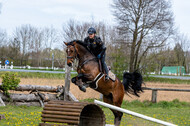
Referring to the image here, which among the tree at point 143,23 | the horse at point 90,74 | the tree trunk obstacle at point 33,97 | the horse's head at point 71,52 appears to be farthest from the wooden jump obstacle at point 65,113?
the tree at point 143,23

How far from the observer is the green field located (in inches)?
242

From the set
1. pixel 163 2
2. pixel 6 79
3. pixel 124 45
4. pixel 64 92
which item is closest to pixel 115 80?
pixel 64 92

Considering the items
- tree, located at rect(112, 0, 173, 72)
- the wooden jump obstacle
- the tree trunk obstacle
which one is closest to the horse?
the wooden jump obstacle

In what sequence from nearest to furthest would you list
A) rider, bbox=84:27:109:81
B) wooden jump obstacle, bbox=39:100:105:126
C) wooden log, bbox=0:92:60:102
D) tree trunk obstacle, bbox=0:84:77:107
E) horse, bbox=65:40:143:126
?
wooden jump obstacle, bbox=39:100:105:126 < horse, bbox=65:40:143:126 < rider, bbox=84:27:109:81 < wooden log, bbox=0:92:60:102 < tree trunk obstacle, bbox=0:84:77:107

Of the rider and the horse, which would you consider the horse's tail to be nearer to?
the horse

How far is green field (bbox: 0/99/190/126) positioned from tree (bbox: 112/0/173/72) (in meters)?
9.33

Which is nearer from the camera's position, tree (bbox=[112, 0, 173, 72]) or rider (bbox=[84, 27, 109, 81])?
rider (bbox=[84, 27, 109, 81])

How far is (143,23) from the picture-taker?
2111 cm

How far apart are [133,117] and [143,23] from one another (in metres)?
14.5

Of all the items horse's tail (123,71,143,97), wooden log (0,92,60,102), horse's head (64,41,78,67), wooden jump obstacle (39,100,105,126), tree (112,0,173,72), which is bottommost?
wooden log (0,92,60,102)

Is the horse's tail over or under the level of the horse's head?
Result: under

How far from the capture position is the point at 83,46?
593 centimetres

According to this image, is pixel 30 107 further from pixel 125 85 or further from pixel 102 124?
pixel 102 124

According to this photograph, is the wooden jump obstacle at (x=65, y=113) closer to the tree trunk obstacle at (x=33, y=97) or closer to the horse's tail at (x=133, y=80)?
the horse's tail at (x=133, y=80)
